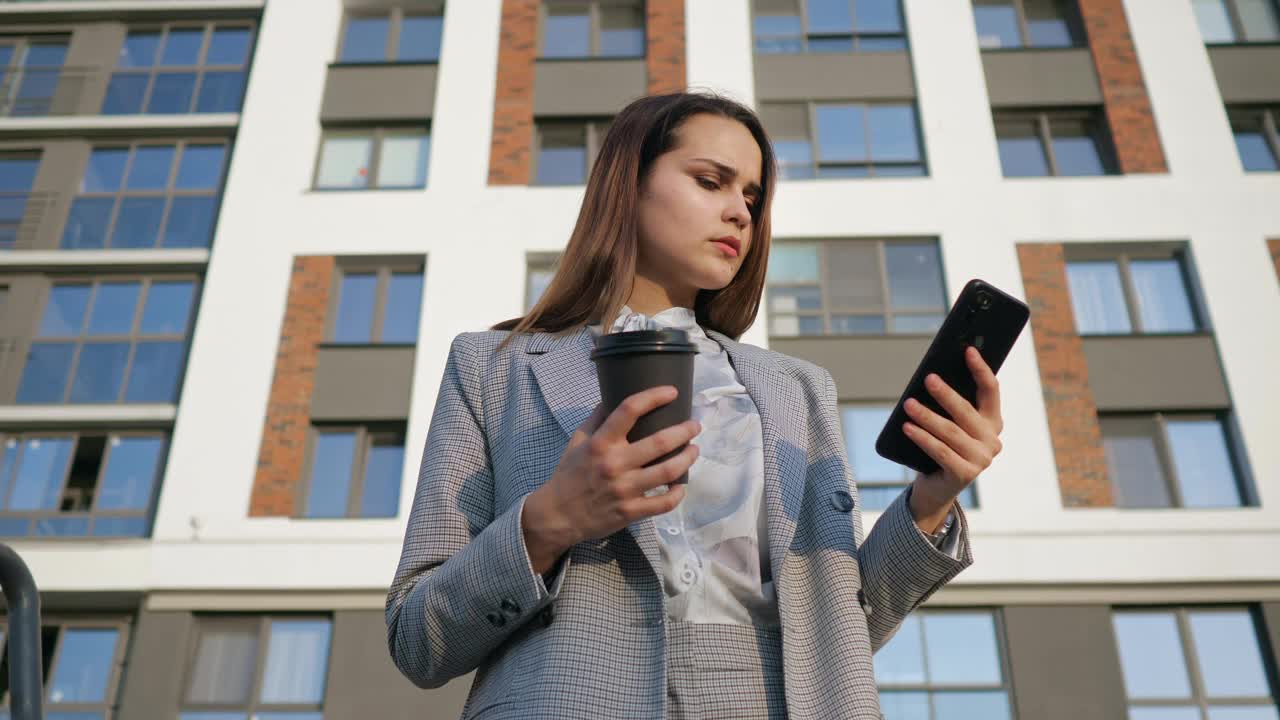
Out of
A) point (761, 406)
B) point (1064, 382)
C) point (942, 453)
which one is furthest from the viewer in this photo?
point (1064, 382)

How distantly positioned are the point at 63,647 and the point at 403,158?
8.93 m

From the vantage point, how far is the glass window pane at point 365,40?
1711 cm

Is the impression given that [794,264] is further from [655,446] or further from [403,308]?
[655,446]

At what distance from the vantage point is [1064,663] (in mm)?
12188

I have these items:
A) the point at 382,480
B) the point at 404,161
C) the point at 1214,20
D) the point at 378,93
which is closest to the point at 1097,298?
the point at 1214,20

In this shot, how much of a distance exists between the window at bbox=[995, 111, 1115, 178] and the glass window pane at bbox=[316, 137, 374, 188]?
10447 mm

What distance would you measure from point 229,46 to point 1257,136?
1775 centimetres

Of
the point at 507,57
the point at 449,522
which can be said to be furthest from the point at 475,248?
the point at 449,522

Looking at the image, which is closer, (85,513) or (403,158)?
(85,513)

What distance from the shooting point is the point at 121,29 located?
18297mm

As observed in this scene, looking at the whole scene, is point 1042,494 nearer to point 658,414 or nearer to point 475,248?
point 475,248

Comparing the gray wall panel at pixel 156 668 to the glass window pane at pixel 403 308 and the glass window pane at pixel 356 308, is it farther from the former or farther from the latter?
the glass window pane at pixel 403 308

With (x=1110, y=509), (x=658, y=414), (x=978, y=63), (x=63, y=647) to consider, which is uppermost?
(x=978, y=63)

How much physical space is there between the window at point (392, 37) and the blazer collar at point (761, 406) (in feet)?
51.8
